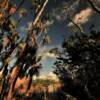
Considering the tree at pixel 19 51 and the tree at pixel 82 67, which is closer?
the tree at pixel 19 51

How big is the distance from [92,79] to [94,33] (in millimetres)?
5214

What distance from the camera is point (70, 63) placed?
119 ft

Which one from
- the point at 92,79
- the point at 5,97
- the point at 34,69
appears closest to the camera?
the point at 5,97

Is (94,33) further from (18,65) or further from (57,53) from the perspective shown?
(18,65)

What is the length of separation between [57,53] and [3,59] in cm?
1344

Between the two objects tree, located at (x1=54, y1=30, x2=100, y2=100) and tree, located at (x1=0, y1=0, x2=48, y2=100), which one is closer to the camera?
tree, located at (x1=0, y1=0, x2=48, y2=100)

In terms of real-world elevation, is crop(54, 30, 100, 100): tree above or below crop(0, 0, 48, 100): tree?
below

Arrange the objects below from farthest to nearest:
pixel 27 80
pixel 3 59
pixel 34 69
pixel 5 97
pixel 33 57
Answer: pixel 27 80 → pixel 34 69 → pixel 33 57 → pixel 3 59 → pixel 5 97

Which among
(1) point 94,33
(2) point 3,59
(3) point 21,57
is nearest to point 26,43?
(3) point 21,57

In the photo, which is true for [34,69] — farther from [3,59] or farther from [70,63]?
[3,59]

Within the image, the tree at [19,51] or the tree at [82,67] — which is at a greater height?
the tree at [19,51]

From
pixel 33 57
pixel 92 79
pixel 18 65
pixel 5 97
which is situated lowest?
pixel 92 79

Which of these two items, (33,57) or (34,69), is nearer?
(33,57)

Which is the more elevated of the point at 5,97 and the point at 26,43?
the point at 26,43
